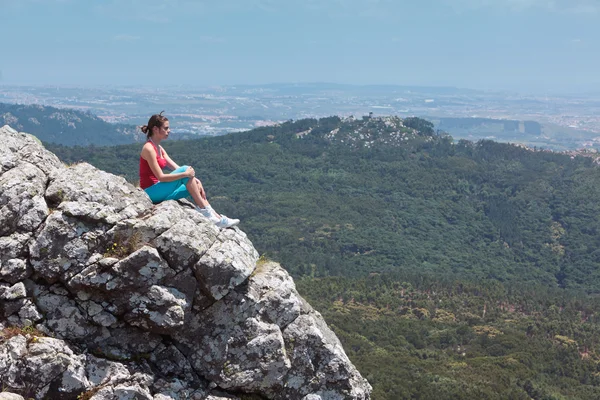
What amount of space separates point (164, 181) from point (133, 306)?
2.58 m

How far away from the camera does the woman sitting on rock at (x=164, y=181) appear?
31.4 ft

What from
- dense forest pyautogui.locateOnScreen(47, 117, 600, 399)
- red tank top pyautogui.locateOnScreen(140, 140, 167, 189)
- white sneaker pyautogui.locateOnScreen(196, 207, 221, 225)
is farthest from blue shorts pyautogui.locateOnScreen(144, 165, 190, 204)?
dense forest pyautogui.locateOnScreen(47, 117, 600, 399)

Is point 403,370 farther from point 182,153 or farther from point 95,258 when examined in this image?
point 182,153

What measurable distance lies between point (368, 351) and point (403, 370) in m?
6.79

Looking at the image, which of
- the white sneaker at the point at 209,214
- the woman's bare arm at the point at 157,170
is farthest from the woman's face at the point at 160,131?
the white sneaker at the point at 209,214

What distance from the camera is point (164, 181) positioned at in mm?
9633

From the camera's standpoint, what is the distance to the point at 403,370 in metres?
39.8

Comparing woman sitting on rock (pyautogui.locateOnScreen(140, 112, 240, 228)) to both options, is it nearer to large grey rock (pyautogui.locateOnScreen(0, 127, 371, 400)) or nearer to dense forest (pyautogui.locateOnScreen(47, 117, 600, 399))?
large grey rock (pyautogui.locateOnScreen(0, 127, 371, 400))

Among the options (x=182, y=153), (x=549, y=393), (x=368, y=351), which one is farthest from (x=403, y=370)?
(x=182, y=153)

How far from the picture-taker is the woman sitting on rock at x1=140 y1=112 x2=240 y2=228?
959cm

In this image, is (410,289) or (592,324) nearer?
(592,324)

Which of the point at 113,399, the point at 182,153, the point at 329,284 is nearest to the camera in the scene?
the point at 113,399

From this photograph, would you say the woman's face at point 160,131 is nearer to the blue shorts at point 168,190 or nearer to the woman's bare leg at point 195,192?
the blue shorts at point 168,190

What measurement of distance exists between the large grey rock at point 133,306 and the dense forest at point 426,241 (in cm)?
2795
